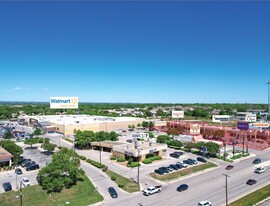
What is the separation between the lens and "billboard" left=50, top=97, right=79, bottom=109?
117887 millimetres

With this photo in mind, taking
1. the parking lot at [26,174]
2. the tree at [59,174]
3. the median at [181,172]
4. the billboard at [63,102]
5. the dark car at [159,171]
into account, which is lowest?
the parking lot at [26,174]

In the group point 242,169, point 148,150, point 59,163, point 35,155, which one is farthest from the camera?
point 35,155

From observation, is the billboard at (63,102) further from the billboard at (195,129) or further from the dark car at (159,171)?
the dark car at (159,171)

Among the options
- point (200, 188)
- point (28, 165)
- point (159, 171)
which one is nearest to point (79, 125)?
point (28, 165)

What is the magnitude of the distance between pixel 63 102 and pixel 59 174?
86054 mm

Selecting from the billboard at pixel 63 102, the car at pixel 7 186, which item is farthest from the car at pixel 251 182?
the billboard at pixel 63 102

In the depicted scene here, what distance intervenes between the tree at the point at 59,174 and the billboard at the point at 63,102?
82351 mm

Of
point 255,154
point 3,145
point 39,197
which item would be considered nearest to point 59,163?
point 39,197

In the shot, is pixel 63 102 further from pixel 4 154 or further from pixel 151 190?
pixel 151 190

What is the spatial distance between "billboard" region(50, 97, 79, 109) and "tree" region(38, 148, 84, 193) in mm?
82351

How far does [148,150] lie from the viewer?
5491cm

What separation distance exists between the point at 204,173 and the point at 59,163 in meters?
25.4

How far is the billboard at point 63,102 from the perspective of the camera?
118 meters

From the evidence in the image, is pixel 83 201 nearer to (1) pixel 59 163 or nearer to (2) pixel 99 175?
(1) pixel 59 163
